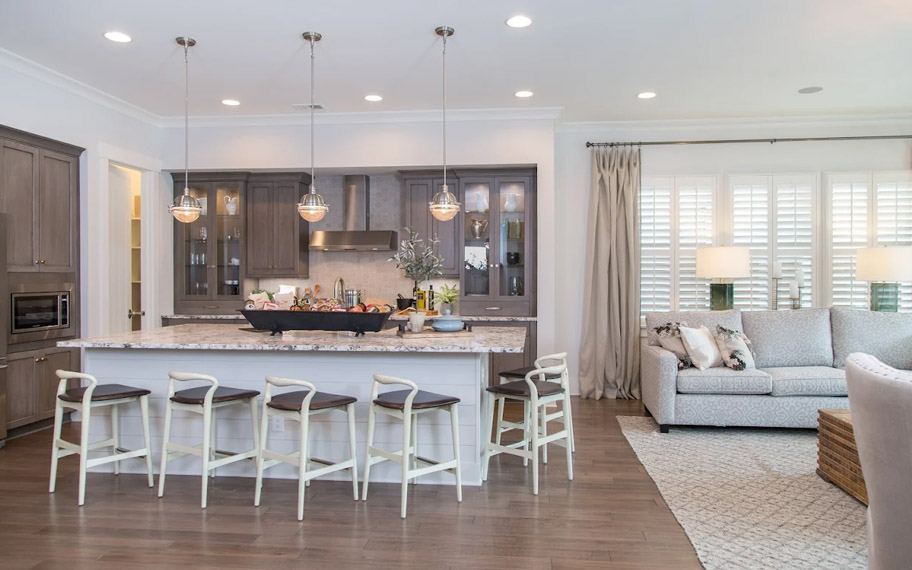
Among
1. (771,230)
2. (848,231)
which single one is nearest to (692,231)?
(771,230)

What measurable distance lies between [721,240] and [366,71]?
13.3 ft

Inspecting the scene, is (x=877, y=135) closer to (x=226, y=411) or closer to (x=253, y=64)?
(x=253, y=64)

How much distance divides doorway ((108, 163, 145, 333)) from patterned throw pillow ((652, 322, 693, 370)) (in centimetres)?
509

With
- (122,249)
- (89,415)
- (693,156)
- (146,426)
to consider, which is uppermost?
(693,156)

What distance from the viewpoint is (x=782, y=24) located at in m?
4.11

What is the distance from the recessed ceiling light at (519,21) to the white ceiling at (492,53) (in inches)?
2.3

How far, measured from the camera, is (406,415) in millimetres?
3330

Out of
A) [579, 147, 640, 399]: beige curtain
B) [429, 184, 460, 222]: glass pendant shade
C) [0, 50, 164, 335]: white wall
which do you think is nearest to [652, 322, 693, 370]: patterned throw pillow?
[579, 147, 640, 399]: beige curtain

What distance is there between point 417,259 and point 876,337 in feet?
13.7

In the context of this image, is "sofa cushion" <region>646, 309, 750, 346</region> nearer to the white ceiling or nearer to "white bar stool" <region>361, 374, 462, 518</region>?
the white ceiling

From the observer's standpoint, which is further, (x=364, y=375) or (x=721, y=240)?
(x=721, y=240)

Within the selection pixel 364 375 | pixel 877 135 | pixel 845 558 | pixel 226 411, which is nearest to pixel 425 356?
pixel 364 375

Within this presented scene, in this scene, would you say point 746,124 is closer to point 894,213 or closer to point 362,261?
point 894,213

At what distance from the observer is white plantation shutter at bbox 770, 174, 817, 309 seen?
6.59 m
